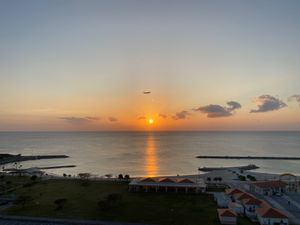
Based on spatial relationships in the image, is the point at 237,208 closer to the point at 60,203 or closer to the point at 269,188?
the point at 269,188

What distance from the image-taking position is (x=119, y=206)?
41844 mm

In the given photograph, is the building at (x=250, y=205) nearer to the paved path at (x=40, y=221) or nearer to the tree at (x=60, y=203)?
the paved path at (x=40, y=221)

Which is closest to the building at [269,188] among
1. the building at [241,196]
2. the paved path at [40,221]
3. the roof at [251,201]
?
the building at [241,196]

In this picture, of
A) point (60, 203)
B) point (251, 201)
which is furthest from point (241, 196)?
point (60, 203)

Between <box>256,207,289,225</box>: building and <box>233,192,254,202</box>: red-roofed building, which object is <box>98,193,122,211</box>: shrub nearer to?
<box>233,192,254,202</box>: red-roofed building

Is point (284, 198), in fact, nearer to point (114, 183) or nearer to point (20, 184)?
point (114, 183)

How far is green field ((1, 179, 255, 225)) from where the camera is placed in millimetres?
37781

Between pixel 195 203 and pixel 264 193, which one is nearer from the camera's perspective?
pixel 195 203

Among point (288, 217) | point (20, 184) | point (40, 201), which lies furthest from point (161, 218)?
point (20, 184)

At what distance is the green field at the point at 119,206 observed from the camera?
124 ft

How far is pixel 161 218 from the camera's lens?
37438 millimetres

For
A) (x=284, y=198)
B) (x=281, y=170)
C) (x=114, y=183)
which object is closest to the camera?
(x=284, y=198)

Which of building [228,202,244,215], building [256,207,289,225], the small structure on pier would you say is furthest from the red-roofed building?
building [256,207,289,225]

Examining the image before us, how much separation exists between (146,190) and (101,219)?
1465 cm
